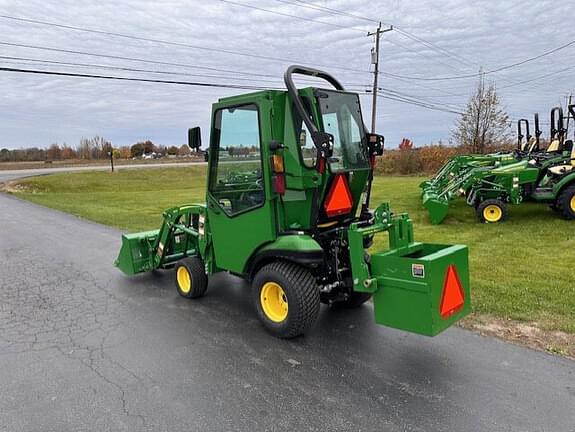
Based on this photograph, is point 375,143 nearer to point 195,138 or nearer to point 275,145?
point 275,145

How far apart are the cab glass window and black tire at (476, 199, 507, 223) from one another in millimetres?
7681

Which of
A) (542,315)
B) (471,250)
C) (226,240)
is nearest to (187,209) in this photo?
(226,240)

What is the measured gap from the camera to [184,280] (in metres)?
5.53

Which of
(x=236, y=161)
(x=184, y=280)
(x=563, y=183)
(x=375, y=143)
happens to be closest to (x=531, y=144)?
(x=563, y=183)

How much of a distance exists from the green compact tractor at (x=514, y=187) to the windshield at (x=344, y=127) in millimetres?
6576

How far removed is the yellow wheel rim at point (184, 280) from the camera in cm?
543

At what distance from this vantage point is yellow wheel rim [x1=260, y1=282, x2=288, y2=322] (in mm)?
4316

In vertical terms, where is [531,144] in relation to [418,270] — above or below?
above

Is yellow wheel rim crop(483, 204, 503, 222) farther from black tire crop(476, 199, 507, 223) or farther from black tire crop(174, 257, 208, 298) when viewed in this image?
black tire crop(174, 257, 208, 298)

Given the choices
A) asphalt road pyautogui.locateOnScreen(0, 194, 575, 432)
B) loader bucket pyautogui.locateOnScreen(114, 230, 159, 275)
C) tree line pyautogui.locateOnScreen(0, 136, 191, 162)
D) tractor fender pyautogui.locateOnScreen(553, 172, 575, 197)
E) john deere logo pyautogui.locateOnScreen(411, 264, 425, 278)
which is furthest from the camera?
tree line pyautogui.locateOnScreen(0, 136, 191, 162)

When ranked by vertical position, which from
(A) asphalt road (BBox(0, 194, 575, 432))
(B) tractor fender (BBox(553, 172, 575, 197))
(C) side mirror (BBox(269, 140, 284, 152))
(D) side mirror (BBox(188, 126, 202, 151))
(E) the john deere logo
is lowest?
(A) asphalt road (BBox(0, 194, 575, 432))

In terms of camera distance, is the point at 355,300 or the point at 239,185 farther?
the point at 355,300

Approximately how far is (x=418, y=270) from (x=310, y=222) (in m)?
1.20

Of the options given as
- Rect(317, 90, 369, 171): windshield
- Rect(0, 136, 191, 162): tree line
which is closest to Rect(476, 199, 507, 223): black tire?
Rect(317, 90, 369, 171): windshield
